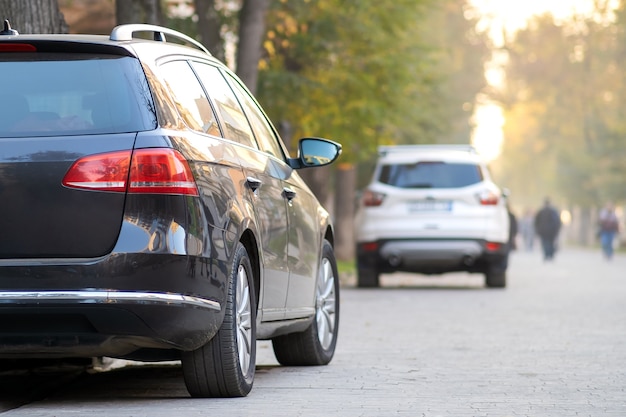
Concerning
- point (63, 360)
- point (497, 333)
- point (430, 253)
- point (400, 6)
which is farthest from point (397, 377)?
point (400, 6)

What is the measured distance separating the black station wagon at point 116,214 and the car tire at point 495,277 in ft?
48.0

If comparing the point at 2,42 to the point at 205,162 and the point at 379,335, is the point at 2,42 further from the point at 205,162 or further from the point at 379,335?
the point at 379,335

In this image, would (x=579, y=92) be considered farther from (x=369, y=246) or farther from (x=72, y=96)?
(x=72, y=96)

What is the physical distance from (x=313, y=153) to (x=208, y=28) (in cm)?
1183

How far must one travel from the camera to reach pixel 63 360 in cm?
916

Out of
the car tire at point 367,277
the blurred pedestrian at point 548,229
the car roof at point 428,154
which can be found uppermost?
the car roof at point 428,154

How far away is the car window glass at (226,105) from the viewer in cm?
759

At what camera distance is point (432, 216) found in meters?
21.0

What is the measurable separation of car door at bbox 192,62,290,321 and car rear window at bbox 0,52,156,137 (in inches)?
35.7

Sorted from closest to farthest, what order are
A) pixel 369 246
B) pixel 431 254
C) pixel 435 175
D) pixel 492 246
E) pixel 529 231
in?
pixel 431 254 < pixel 492 246 < pixel 369 246 < pixel 435 175 < pixel 529 231

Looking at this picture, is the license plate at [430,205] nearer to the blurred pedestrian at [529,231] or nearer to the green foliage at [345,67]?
the green foliage at [345,67]

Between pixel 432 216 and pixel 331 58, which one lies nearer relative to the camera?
pixel 432 216

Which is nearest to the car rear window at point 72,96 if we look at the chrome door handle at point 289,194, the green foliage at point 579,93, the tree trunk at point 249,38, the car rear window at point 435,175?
the chrome door handle at point 289,194

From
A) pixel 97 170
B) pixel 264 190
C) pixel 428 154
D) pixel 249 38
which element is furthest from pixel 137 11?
pixel 97 170
